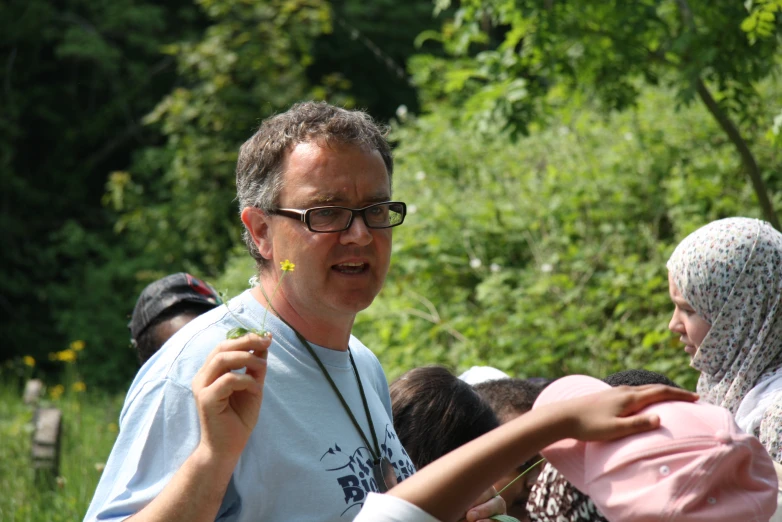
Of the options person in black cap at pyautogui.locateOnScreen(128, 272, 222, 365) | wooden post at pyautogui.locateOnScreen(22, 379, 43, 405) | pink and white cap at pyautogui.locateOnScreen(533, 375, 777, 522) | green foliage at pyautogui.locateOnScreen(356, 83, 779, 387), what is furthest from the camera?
wooden post at pyautogui.locateOnScreen(22, 379, 43, 405)

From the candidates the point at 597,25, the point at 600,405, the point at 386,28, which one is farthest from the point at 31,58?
the point at 600,405

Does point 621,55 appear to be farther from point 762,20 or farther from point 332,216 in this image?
point 332,216

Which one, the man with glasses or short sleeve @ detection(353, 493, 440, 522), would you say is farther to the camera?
the man with glasses

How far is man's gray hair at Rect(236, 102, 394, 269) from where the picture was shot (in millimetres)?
1919

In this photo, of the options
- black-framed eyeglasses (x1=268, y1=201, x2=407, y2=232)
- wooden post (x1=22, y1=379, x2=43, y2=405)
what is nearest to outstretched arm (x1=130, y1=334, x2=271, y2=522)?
black-framed eyeglasses (x1=268, y1=201, x2=407, y2=232)

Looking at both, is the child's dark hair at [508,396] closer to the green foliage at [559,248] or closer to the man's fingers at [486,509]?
the man's fingers at [486,509]

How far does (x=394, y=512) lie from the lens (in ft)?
4.58

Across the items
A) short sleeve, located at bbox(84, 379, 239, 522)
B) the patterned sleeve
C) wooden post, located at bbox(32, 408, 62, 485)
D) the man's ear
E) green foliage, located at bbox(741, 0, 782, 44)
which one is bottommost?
wooden post, located at bbox(32, 408, 62, 485)

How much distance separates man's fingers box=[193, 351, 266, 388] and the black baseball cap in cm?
206

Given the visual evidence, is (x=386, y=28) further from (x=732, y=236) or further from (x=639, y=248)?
(x=732, y=236)

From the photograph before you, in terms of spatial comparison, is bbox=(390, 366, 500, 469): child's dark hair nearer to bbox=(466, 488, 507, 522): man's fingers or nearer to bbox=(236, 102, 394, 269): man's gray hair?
bbox=(466, 488, 507, 522): man's fingers

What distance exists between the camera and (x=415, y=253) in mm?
5906

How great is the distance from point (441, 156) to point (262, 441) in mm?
5574

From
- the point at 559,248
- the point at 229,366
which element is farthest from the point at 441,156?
the point at 229,366
